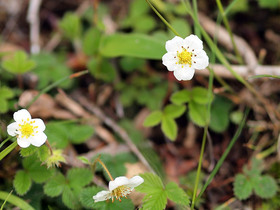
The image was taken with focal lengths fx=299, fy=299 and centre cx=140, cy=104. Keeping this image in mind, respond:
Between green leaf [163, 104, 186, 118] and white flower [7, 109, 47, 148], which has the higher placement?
white flower [7, 109, 47, 148]

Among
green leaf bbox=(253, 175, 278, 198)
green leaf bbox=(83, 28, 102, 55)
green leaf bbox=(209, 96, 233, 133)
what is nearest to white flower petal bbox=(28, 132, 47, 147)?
green leaf bbox=(83, 28, 102, 55)

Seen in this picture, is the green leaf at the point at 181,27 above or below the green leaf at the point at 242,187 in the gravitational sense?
above

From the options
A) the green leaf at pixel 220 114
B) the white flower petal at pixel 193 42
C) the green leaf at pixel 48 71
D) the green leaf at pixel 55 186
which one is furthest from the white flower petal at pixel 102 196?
the green leaf at pixel 48 71

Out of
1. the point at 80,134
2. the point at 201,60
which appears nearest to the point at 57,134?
the point at 80,134

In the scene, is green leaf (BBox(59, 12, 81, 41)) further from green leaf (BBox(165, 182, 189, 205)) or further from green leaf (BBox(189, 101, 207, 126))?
green leaf (BBox(165, 182, 189, 205))

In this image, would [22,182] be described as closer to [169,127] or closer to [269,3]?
[169,127]

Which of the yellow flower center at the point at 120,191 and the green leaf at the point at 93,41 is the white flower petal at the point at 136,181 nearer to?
the yellow flower center at the point at 120,191

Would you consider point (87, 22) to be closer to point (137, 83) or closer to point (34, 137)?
point (137, 83)
